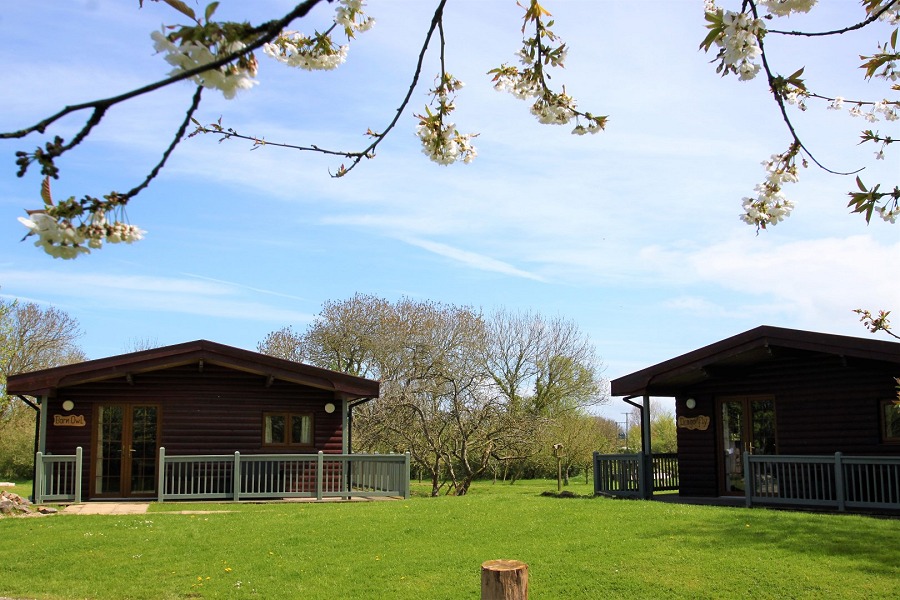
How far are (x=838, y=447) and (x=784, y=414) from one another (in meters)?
1.12

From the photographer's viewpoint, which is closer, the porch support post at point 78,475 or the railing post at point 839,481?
the railing post at point 839,481

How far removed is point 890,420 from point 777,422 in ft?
6.51

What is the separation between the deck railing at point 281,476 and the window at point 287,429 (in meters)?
0.57

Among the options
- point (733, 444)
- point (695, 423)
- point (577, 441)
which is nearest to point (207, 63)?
point (733, 444)

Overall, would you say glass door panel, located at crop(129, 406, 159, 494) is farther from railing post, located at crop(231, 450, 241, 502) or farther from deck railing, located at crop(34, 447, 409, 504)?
railing post, located at crop(231, 450, 241, 502)

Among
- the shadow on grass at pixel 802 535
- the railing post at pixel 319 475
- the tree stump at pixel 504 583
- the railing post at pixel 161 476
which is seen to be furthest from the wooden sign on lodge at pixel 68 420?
the tree stump at pixel 504 583

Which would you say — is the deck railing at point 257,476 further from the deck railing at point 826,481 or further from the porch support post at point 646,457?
the deck railing at point 826,481

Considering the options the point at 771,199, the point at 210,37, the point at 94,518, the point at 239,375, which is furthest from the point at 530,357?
the point at 210,37

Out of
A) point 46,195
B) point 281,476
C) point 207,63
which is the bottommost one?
point 281,476

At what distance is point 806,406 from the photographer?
15.0m

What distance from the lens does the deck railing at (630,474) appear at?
16859 millimetres

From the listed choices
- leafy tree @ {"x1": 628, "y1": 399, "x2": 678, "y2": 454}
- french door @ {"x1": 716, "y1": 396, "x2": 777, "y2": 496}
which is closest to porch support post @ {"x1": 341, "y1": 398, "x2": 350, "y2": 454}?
french door @ {"x1": 716, "y1": 396, "x2": 777, "y2": 496}

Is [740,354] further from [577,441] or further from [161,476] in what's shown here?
[577,441]

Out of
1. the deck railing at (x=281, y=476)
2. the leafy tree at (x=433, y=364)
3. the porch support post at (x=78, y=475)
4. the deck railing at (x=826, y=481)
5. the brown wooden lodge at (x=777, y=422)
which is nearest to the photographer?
the deck railing at (x=826, y=481)
